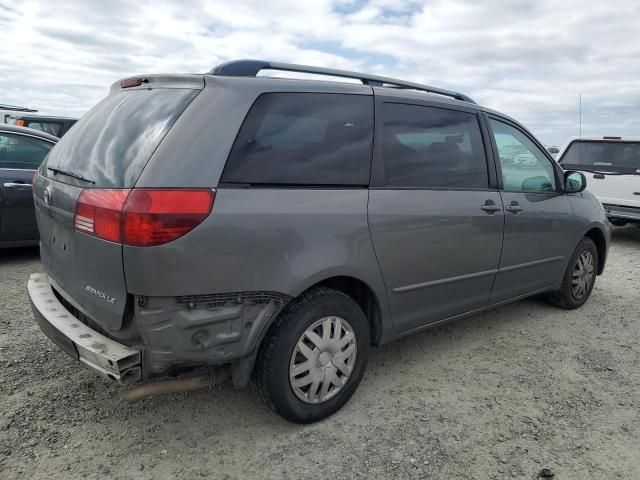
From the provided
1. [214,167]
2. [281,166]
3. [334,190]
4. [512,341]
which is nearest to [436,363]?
[512,341]

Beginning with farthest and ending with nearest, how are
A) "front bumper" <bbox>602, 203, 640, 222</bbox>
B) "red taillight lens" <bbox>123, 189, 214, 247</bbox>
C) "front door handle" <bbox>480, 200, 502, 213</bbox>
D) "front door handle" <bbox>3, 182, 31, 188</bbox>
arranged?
"front bumper" <bbox>602, 203, 640, 222</bbox> < "front door handle" <bbox>3, 182, 31, 188</bbox> < "front door handle" <bbox>480, 200, 502, 213</bbox> < "red taillight lens" <bbox>123, 189, 214, 247</bbox>

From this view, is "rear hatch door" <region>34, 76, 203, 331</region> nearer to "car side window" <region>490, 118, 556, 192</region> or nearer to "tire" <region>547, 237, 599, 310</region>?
"car side window" <region>490, 118, 556, 192</region>

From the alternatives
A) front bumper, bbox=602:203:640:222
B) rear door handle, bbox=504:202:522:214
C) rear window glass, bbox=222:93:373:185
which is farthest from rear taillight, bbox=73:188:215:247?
front bumper, bbox=602:203:640:222

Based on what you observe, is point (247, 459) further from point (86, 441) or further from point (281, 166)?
point (281, 166)

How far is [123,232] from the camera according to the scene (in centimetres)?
220

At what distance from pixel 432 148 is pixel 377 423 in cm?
167

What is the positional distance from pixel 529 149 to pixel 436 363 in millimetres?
1890

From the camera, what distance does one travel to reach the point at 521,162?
4047 mm

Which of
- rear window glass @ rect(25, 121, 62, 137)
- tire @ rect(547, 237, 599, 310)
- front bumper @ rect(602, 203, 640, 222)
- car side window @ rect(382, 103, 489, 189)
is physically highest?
rear window glass @ rect(25, 121, 62, 137)

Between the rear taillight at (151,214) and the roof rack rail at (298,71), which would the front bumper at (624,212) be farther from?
the rear taillight at (151,214)

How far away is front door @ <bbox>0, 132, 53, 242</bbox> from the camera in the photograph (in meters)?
5.33

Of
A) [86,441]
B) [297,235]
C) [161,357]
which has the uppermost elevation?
[297,235]

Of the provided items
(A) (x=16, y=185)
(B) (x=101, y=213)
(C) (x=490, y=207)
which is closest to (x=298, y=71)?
(B) (x=101, y=213)

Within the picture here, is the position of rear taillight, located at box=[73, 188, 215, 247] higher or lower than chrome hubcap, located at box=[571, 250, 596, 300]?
higher
